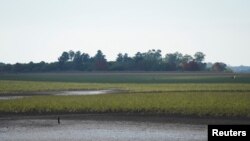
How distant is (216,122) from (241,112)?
12.5ft

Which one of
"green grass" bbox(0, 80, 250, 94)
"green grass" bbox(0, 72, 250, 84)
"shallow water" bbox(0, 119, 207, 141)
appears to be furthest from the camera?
"green grass" bbox(0, 72, 250, 84)

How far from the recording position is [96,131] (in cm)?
2519

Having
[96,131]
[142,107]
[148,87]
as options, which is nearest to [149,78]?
[148,87]

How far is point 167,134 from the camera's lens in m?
23.9

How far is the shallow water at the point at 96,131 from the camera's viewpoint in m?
22.8

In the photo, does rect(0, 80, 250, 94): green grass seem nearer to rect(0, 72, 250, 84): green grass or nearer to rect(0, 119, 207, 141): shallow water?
rect(0, 72, 250, 84): green grass

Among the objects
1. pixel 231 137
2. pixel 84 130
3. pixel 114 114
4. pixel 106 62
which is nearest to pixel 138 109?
pixel 114 114

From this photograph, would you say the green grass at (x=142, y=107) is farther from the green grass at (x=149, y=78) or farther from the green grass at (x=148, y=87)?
the green grass at (x=149, y=78)

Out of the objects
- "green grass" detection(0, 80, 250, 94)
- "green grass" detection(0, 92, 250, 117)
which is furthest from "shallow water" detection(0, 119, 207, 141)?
"green grass" detection(0, 80, 250, 94)

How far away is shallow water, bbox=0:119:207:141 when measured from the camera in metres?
22.8

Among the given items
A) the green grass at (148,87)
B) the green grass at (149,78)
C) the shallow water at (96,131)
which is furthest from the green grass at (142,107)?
the green grass at (149,78)

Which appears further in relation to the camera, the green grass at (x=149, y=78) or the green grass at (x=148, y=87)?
the green grass at (x=149, y=78)

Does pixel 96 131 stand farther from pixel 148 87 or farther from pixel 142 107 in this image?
pixel 148 87

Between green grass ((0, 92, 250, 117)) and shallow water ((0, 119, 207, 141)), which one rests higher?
green grass ((0, 92, 250, 117))
